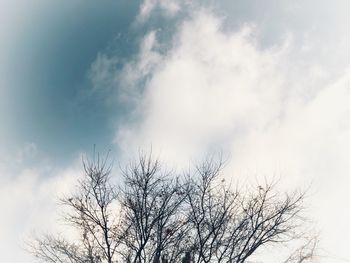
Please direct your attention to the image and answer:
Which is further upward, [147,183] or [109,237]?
[147,183]

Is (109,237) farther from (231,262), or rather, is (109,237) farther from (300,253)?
(300,253)

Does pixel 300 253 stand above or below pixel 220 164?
below

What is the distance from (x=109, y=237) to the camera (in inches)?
563

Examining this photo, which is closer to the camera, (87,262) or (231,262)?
(231,262)

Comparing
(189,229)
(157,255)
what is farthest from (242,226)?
(157,255)

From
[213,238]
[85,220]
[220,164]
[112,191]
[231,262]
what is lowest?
[231,262]

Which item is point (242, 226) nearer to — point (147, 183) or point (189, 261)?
Answer: point (189, 261)

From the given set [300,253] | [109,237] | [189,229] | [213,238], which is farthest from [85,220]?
[300,253]

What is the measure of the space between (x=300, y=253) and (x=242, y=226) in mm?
2834

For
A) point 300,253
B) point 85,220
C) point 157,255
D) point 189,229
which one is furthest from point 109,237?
point 300,253

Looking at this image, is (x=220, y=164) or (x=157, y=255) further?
(x=220, y=164)

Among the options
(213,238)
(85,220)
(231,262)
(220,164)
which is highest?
(220,164)

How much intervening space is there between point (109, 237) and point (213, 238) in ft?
16.2

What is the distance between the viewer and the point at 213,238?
46.6 feet
